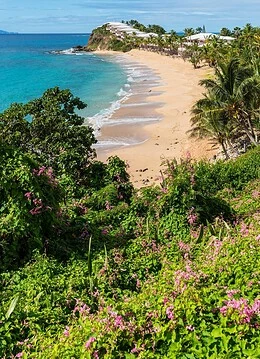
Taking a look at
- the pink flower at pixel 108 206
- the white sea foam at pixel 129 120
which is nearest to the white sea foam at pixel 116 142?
the white sea foam at pixel 129 120

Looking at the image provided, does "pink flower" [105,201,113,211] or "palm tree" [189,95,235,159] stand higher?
"palm tree" [189,95,235,159]

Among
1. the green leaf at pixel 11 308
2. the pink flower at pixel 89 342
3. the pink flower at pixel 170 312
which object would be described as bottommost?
the green leaf at pixel 11 308

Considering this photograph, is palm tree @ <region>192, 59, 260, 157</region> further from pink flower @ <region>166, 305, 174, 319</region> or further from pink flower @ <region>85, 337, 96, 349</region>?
pink flower @ <region>85, 337, 96, 349</region>

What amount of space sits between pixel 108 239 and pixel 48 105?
8.65 m

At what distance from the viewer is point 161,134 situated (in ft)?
117

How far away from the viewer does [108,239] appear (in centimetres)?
1169

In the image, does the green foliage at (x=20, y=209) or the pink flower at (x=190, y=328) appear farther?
the green foliage at (x=20, y=209)

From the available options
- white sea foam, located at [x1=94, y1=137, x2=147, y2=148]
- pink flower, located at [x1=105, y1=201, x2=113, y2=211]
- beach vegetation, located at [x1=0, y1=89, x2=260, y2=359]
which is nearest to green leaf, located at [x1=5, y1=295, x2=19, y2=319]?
beach vegetation, located at [x1=0, y1=89, x2=260, y2=359]

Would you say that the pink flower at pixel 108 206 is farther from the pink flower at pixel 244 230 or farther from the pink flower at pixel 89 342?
the pink flower at pixel 89 342

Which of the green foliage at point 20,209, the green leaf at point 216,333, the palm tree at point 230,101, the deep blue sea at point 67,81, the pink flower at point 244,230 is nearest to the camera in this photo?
the green leaf at point 216,333

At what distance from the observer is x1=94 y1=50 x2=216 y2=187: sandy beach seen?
27859 millimetres

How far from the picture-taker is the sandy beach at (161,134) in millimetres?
27859

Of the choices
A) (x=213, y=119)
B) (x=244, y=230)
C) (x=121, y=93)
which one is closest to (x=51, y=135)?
(x=244, y=230)

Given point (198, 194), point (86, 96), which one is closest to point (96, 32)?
point (86, 96)
